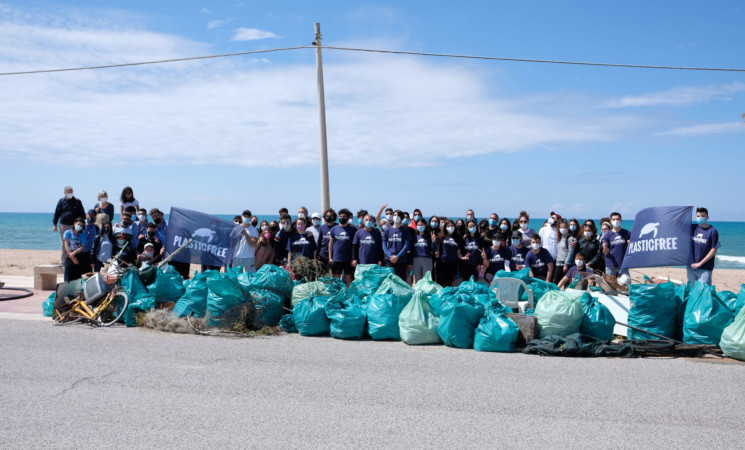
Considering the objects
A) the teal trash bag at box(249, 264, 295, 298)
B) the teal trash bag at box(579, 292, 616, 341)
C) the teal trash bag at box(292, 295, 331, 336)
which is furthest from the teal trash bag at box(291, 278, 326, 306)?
the teal trash bag at box(579, 292, 616, 341)

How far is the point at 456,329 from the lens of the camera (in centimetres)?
793

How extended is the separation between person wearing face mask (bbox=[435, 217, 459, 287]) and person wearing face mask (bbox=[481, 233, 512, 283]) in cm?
59

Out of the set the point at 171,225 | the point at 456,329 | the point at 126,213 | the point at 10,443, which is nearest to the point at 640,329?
the point at 456,329

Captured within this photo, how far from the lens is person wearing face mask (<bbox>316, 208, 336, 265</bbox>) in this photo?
11914 millimetres

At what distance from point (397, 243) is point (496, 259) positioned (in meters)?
1.97

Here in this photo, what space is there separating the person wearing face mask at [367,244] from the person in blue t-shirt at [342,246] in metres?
0.10

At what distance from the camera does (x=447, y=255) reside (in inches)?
470

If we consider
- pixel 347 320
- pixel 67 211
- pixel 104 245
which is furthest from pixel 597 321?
pixel 67 211

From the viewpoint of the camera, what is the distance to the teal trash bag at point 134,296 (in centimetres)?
941

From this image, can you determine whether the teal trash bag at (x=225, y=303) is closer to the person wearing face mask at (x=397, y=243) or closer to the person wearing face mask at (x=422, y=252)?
the person wearing face mask at (x=397, y=243)

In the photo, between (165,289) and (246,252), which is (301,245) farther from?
(165,289)

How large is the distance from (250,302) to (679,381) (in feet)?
18.4

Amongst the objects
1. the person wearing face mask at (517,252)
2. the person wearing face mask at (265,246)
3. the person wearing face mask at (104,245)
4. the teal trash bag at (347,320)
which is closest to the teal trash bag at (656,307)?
the teal trash bag at (347,320)

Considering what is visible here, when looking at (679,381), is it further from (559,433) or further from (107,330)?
(107,330)
